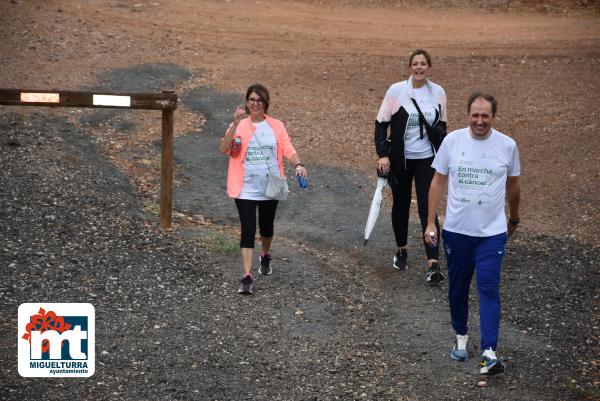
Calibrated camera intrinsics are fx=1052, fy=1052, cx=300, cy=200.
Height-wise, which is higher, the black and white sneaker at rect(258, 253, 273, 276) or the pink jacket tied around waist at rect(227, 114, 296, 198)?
the pink jacket tied around waist at rect(227, 114, 296, 198)

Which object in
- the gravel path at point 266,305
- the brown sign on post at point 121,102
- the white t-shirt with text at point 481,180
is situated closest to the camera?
the gravel path at point 266,305

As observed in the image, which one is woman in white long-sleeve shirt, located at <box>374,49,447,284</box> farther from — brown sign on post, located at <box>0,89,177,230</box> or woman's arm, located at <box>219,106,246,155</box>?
brown sign on post, located at <box>0,89,177,230</box>

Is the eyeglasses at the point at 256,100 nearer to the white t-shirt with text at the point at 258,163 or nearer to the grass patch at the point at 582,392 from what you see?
the white t-shirt with text at the point at 258,163

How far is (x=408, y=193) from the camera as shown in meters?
10.0

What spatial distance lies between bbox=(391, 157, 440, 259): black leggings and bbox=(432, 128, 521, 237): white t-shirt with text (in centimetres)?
199

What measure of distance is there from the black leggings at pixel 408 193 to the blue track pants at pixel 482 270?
70.7 inches

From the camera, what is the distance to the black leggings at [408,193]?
9.73 metres

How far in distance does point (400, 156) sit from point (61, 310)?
11.3ft

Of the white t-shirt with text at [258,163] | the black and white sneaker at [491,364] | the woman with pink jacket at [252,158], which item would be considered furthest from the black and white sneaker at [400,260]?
the black and white sneaker at [491,364]

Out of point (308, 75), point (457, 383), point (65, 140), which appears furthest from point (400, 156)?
point (308, 75)

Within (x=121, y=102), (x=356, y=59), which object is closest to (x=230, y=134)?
(x=121, y=102)

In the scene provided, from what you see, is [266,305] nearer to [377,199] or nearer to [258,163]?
[258,163]

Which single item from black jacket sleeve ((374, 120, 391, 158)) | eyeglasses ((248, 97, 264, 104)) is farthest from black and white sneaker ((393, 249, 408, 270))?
eyeglasses ((248, 97, 264, 104))

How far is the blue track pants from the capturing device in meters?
7.41
